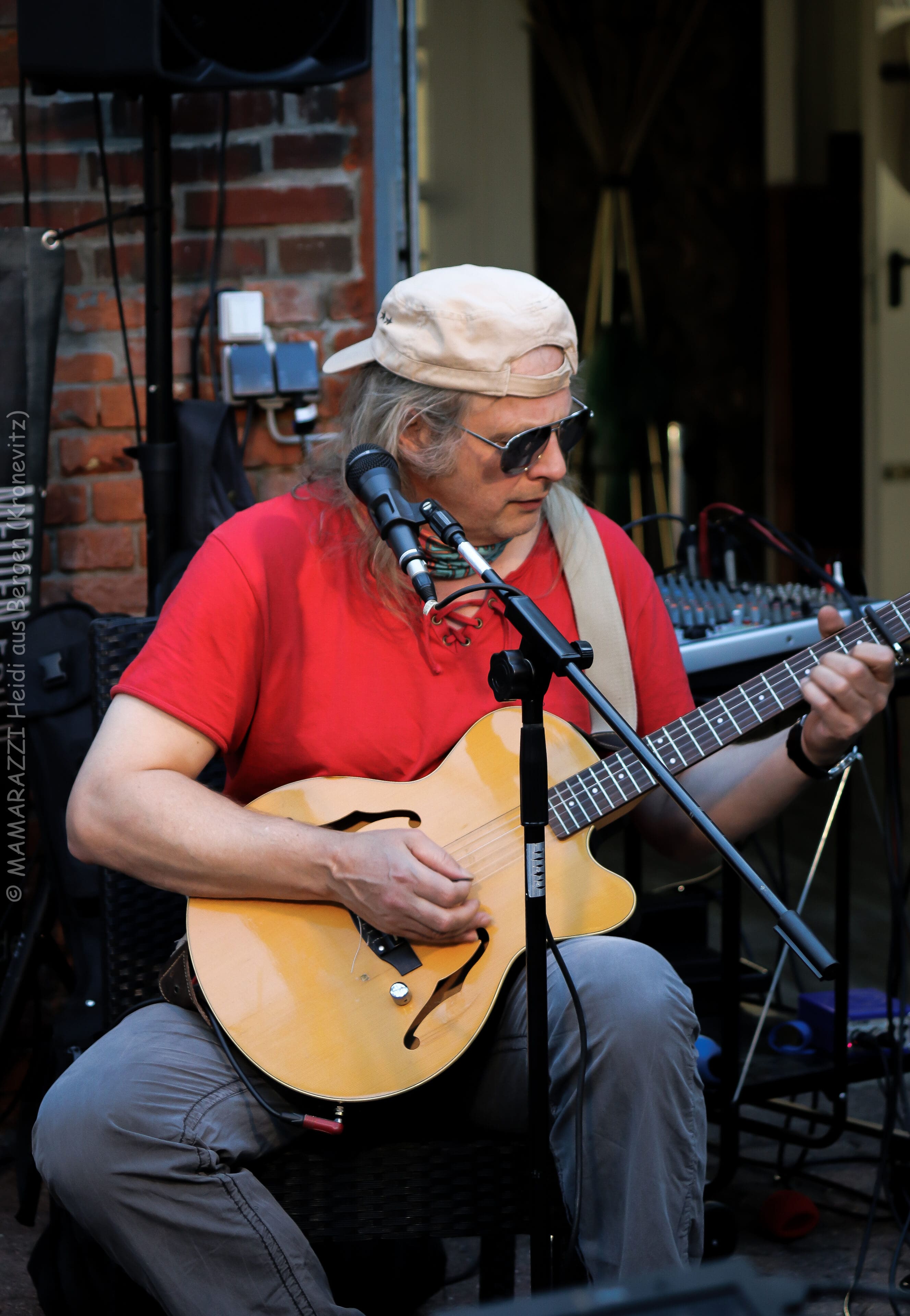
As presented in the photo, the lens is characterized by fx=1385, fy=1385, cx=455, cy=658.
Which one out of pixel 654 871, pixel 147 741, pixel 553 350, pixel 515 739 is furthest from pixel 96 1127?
pixel 654 871

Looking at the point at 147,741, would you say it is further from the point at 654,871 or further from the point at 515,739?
the point at 654,871

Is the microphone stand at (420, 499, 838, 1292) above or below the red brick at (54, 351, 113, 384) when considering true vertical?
below

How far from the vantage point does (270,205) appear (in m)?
2.53

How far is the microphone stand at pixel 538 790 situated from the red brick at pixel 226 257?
1.33 meters

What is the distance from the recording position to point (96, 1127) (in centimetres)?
147

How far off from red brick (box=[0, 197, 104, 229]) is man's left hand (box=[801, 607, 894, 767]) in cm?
163

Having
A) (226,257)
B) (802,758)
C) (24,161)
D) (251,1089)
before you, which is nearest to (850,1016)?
(802,758)

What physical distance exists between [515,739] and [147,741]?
452mm

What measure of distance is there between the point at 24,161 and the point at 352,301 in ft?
2.07

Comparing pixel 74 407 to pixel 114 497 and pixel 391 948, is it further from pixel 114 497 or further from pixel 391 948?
pixel 391 948

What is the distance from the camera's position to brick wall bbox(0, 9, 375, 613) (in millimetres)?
2508

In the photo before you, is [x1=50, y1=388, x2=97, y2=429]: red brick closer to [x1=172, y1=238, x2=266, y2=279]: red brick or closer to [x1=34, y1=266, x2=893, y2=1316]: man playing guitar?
[x1=172, y1=238, x2=266, y2=279]: red brick

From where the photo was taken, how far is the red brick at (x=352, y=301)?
2.55 meters

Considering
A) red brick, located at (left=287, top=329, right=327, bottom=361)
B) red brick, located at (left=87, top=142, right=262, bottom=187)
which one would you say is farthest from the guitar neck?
red brick, located at (left=87, top=142, right=262, bottom=187)
